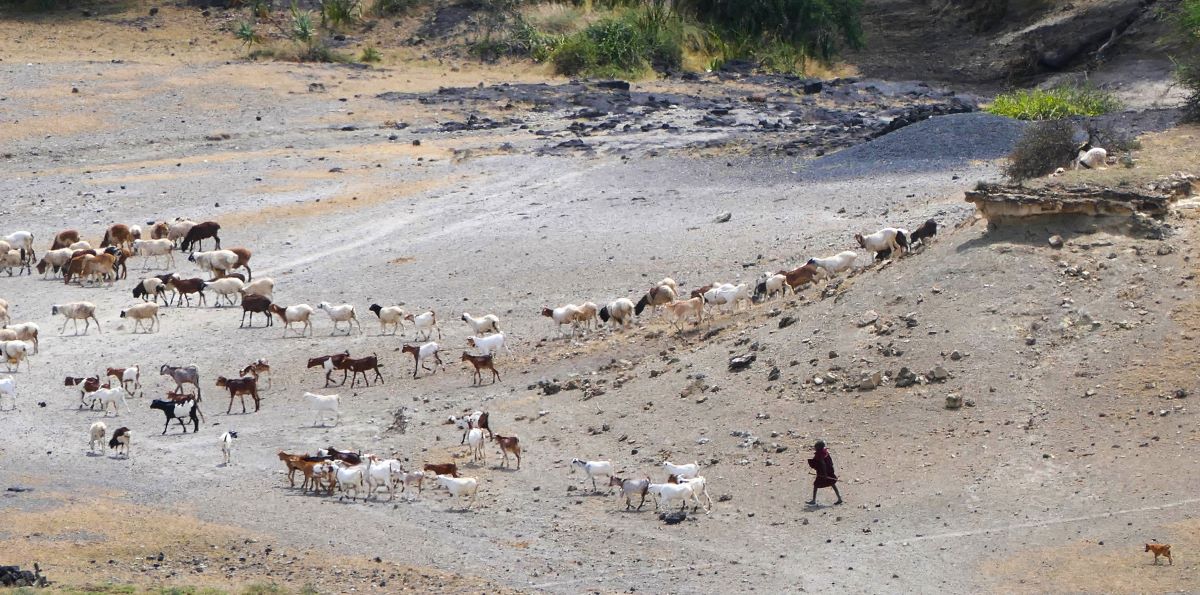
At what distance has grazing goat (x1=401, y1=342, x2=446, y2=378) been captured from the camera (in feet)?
81.6

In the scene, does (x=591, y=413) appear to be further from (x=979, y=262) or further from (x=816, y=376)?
(x=979, y=262)

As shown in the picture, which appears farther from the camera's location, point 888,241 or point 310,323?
point 310,323

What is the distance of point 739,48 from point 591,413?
38.3 meters

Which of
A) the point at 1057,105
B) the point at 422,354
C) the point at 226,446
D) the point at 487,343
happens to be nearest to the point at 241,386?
the point at 226,446

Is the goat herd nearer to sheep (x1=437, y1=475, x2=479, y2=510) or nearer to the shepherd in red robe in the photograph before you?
sheep (x1=437, y1=475, x2=479, y2=510)

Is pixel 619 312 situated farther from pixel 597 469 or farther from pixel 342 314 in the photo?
pixel 597 469

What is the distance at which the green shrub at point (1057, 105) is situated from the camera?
41438 millimetres

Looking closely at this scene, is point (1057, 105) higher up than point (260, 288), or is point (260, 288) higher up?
point (260, 288)

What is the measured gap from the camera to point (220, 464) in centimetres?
2081

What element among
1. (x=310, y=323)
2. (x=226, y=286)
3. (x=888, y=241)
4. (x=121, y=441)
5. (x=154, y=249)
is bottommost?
(x=154, y=249)

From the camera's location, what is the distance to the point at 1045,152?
2952cm

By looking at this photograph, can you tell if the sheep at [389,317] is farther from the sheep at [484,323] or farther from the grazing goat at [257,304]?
the grazing goat at [257,304]

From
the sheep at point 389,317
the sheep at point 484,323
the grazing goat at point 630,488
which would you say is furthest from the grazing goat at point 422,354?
the grazing goat at point 630,488

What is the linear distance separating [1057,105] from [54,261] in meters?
23.1
